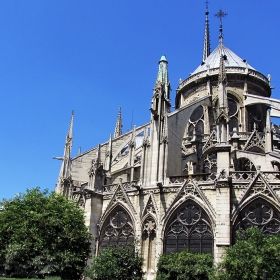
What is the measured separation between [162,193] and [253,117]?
15118mm

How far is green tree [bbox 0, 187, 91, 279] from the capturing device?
62.4ft

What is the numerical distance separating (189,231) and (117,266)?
4.38 metres

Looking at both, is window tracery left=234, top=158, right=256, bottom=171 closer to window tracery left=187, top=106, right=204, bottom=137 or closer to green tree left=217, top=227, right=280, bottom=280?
window tracery left=187, top=106, right=204, bottom=137

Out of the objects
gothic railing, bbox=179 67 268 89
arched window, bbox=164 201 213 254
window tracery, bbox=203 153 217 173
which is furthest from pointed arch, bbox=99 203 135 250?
gothic railing, bbox=179 67 268 89

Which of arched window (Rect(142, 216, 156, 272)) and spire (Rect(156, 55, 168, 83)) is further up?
spire (Rect(156, 55, 168, 83))

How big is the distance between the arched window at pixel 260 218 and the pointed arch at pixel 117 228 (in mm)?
6002

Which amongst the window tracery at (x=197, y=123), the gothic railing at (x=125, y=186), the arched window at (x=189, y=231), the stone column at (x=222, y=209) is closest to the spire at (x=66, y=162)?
the gothic railing at (x=125, y=186)

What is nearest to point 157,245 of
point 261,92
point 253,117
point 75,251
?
point 75,251

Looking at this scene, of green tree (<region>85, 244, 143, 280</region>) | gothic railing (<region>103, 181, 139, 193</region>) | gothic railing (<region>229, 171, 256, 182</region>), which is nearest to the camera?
green tree (<region>85, 244, 143, 280</region>)

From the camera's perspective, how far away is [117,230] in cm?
2347

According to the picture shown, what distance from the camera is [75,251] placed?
20438 mm

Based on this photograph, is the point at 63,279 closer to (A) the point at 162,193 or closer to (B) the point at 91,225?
(B) the point at 91,225

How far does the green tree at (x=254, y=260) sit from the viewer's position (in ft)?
52.4

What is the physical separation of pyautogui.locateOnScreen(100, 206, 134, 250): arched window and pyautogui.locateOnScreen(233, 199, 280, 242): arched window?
6072 millimetres
